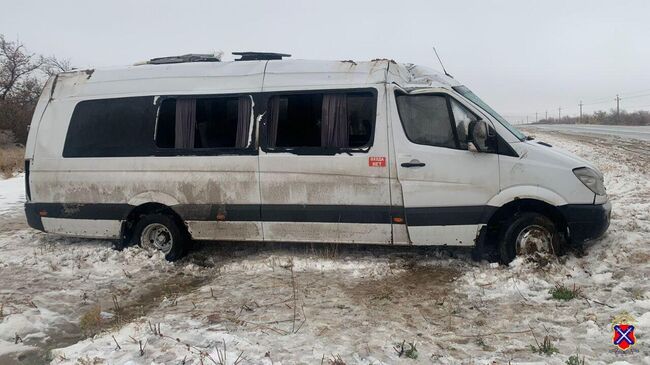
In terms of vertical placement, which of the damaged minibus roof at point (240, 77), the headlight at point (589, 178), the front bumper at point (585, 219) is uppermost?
the damaged minibus roof at point (240, 77)

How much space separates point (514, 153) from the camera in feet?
17.5

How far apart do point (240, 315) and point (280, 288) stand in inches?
31.1

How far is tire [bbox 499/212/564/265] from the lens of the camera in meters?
5.32

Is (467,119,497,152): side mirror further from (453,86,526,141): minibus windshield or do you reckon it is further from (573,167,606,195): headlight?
(573,167,606,195): headlight

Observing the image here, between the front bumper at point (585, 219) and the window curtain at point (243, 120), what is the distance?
3.69 m

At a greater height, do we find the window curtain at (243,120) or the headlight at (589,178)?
the window curtain at (243,120)

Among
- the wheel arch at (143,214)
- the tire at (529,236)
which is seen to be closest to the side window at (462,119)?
the tire at (529,236)

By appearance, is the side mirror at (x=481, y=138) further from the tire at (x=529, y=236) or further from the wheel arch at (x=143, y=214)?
the wheel arch at (x=143, y=214)

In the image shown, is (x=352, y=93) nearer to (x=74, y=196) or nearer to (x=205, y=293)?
(x=205, y=293)

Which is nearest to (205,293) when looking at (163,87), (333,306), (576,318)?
(333,306)

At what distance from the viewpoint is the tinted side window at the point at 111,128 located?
20.6 ft

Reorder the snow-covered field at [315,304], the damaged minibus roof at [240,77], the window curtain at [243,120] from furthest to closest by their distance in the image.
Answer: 1. the window curtain at [243,120]
2. the damaged minibus roof at [240,77]
3. the snow-covered field at [315,304]

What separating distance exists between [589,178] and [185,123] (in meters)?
4.77

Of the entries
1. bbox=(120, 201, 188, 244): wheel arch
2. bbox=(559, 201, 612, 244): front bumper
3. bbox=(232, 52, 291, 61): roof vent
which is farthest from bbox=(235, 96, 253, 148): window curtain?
bbox=(559, 201, 612, 244): front bumper
